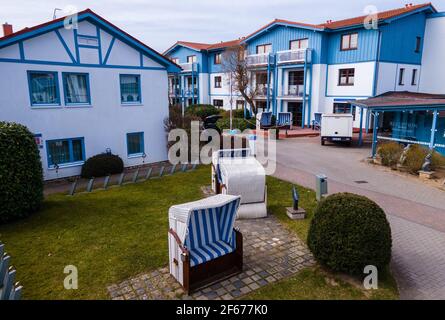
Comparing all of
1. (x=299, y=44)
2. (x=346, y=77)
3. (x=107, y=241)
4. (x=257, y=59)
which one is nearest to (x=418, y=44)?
(x=346, y=77)

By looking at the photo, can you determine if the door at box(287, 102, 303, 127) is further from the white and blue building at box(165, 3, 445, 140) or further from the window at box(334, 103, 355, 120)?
the window at box(334, 103, 355, 120)

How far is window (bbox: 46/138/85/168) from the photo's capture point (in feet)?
47.5

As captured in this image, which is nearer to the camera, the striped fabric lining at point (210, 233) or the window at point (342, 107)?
the striped fabric lining at point (210, 233)

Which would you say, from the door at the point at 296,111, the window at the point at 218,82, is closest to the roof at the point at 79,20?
the door at the point at 296,111

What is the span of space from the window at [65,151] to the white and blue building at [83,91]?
0.04 metres

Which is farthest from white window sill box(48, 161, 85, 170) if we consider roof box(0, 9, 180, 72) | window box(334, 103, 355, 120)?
window box(334, 103, 355, 120)

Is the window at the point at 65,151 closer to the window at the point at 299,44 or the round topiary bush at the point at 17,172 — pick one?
the round topiary bush at the point at 17,172

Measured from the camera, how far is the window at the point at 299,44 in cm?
2964

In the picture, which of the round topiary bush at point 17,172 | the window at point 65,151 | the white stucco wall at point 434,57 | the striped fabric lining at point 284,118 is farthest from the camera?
the striped fabric lining at point 284,118

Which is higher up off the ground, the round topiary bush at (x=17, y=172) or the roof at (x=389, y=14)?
the roof at (x=389, y=14)

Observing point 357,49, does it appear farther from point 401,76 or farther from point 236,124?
point 236,124

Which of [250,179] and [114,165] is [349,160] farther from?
[114,165]

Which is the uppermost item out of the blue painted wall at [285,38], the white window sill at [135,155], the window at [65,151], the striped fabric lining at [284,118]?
the blue painted wall at [285,38]
